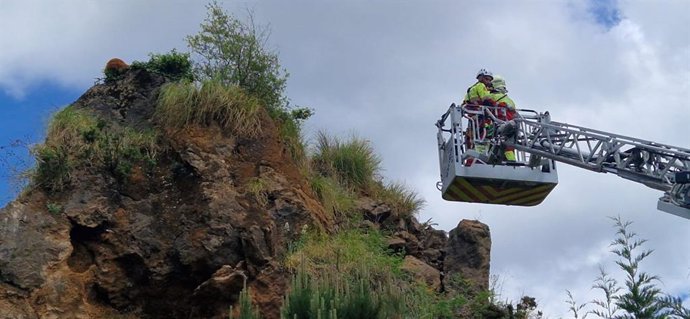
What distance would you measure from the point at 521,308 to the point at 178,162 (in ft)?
19.6

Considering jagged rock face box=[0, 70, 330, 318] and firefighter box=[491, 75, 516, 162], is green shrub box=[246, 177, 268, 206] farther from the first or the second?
firefighter box=[491, 75, 516, 162]

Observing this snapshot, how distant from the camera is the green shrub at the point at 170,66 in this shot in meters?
17.4

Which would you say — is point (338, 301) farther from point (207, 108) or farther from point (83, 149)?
point (207, 108)

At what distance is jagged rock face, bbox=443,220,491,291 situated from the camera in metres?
16.6

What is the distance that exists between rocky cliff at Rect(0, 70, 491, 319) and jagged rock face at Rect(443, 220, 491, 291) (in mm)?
114

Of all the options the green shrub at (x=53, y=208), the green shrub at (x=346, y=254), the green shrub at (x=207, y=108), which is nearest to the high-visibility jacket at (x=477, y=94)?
the green shrub at (x=346, y=254)

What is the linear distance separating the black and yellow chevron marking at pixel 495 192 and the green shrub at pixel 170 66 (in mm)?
5656

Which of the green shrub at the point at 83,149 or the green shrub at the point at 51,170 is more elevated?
the green shrub at the point at 83,149

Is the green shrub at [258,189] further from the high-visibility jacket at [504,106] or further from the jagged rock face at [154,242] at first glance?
the high-visibility jacket at [504,106]

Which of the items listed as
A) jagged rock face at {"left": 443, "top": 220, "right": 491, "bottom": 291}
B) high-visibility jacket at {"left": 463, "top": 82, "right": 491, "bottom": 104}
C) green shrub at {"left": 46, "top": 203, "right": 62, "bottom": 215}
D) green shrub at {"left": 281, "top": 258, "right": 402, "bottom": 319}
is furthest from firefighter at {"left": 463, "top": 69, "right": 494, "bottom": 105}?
green shrub at {"left": 46, "top": 203, "right": 62, "bottom": 215}

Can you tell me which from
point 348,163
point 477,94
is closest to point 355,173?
point 348,163

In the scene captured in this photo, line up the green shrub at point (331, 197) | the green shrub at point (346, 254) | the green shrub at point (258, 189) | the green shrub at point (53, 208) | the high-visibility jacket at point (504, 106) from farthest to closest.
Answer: the green shrub at point (331, 197) → the green shrub at point (258, 189) → the high-visibility jacket at point (504, 106) → the green shrub at point (346, 254) → the green shrub at point (53, 208)

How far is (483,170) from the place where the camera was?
14.1 meters

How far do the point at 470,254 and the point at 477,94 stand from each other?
320 cm
